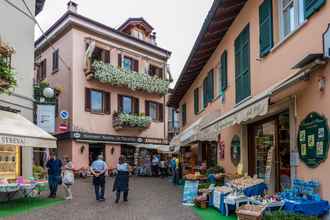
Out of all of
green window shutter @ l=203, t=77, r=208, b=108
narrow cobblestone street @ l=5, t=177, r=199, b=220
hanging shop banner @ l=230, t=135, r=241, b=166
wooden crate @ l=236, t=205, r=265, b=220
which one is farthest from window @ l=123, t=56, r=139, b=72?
wooden crate @ l=236, t=205, r=265, b=220

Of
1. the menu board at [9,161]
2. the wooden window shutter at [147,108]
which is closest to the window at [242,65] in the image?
the menu board at [9,161]

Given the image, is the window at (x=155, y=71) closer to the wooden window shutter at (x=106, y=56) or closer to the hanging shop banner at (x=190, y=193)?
the wooden window shutter at (x=106, y=56)

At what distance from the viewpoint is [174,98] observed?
2659cm

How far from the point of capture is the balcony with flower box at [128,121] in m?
26.6

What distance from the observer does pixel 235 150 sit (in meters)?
13.1

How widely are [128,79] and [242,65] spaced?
15668mm

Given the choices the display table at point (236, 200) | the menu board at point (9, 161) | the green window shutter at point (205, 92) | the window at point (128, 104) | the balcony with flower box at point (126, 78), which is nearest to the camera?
the display table at point (236, 200)

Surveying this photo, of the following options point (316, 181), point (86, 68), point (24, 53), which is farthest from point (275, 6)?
point (86, 68)

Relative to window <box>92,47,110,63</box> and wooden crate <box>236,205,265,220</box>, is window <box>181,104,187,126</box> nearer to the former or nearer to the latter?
window <box>92,47,110,63</box>

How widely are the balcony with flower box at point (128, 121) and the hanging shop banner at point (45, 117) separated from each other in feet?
33.7

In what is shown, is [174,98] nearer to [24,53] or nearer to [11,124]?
[24,53]

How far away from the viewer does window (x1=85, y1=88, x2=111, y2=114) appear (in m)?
25.2

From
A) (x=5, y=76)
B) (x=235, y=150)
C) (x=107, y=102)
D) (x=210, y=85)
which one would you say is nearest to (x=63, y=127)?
(x=107, y=102)

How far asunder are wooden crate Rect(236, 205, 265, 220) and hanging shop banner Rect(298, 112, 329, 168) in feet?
4.38
